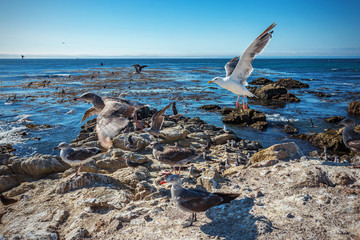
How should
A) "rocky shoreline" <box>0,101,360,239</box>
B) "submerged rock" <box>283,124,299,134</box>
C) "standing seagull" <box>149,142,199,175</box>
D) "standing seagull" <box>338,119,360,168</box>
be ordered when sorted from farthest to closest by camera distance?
"submerged rock" <box>283,124,299,134</box>, "standing seagull" <box>338,119,360,168</box>, "standing seagull" <box>149,142,199,175</box>, "rocky shoreline" <box>0,101,360,239</box>

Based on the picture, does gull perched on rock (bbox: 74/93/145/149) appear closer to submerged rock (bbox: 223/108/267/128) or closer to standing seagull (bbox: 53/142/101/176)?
standing seagull (bbox: 53/142/101/176)

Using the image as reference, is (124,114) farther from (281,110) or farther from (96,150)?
(281,110)

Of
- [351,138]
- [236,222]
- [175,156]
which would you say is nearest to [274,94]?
[351,138]

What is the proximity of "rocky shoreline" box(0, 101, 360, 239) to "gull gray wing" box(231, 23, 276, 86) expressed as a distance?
127 inches

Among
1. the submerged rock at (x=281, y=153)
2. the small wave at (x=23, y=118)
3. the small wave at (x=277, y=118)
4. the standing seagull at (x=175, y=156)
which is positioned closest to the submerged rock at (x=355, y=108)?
the small wave at (x=277, y=118)

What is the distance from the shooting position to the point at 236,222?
4.16m

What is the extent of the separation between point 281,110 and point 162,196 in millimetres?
17631

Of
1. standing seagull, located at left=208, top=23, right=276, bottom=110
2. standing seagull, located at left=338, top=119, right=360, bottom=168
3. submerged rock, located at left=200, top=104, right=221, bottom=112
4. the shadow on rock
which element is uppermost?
standing seagull, located at left=208, top=23, right=276, bottom=110

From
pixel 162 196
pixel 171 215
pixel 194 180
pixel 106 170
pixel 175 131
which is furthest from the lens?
pixel 175 131

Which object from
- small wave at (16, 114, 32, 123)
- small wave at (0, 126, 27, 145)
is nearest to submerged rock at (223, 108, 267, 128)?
small wave at (0, 126, 27, 145)

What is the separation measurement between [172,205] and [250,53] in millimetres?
5821

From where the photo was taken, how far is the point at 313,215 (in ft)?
13.5

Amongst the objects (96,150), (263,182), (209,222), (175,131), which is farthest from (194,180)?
(175,131)

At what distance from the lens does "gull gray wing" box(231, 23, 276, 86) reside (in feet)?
25.0
